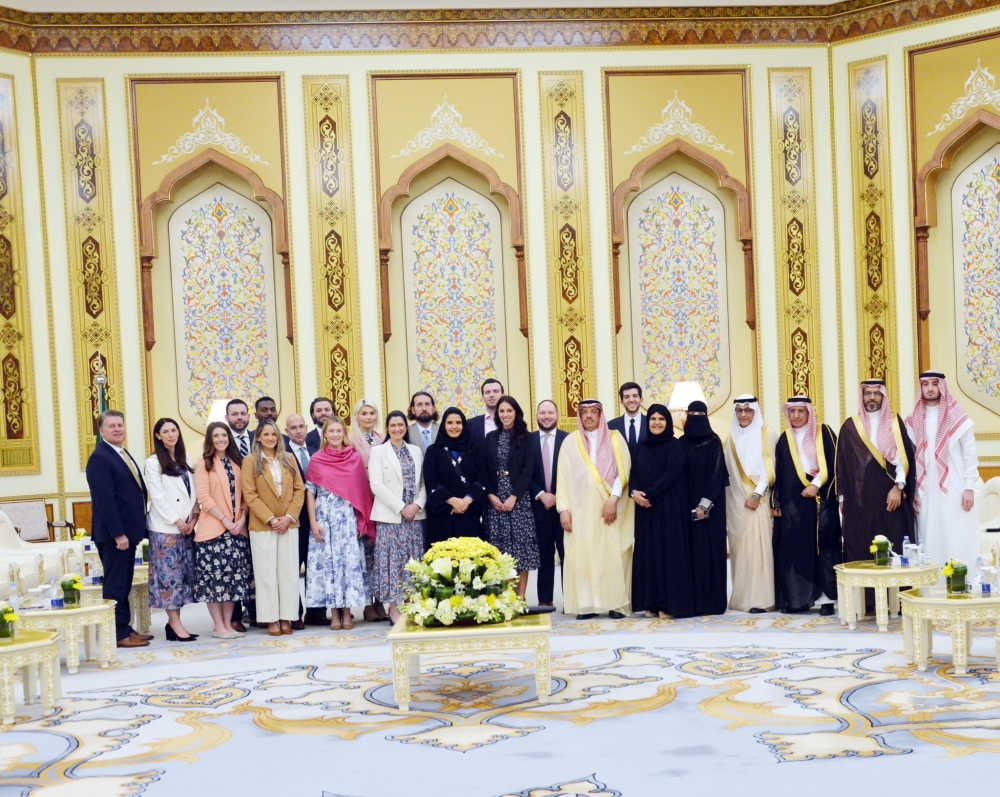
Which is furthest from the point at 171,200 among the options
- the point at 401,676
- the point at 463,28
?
the point at 401,676

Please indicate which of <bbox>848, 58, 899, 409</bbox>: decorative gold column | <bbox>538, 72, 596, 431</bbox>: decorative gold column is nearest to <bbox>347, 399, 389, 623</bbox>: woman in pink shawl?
<bbox>538, 72, 596, 431</bbox>: decorative gold column

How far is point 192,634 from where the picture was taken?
671cm

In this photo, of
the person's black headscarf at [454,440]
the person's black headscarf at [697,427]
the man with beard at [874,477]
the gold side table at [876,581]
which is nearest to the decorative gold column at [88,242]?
the person's black headscarf at [454,440]

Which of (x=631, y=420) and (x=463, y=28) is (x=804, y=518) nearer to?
(x=631, y=420)

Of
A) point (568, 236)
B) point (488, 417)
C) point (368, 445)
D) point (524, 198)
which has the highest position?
point (524, 198)

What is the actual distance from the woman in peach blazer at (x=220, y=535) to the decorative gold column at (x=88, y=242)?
300 cm

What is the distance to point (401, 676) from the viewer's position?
4.65 meters

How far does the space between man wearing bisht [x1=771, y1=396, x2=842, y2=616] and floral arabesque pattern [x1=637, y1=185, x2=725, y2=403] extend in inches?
125

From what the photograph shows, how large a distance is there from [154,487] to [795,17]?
6.40 m

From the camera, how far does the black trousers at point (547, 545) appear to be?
7.14m

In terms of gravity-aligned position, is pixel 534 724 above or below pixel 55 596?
below

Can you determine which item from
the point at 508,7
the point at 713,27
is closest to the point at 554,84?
the point at 508,7

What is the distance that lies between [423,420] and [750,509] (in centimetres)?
201

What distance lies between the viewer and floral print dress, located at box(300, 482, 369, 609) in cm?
671
